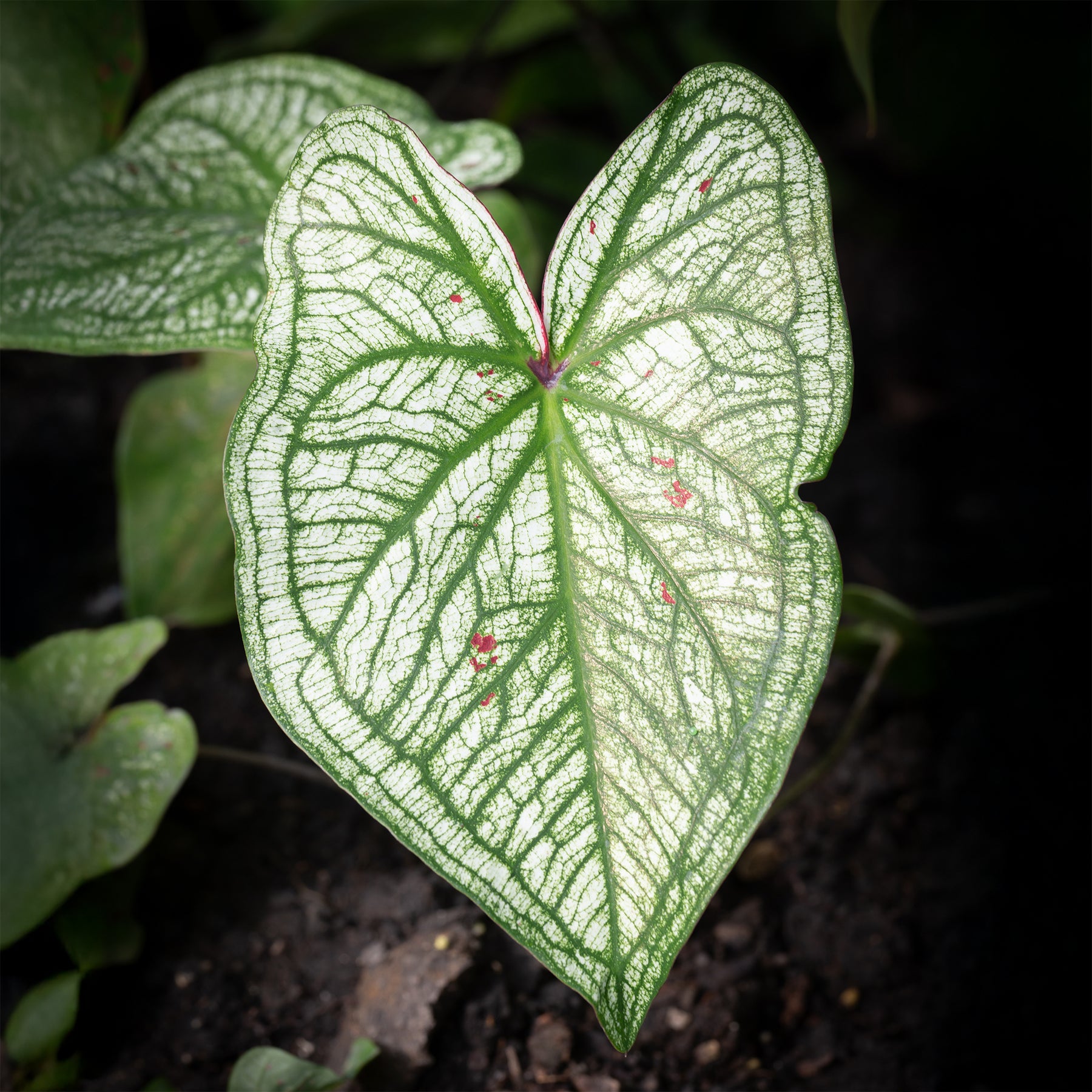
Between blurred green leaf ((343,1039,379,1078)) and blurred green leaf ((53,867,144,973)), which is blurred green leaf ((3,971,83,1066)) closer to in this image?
blurred green leaf ((53,867,144,973))

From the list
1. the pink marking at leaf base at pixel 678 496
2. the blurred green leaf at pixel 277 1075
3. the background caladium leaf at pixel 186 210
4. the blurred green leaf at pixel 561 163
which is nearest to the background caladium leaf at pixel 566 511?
the pink marking at leaf base at pixel 678 496

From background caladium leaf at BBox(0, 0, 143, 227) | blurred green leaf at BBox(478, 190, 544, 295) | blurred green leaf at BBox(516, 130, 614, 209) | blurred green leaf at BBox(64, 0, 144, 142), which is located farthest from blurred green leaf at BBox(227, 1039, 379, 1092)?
blurred green leaf at BBox(516, 130, 614, 209)

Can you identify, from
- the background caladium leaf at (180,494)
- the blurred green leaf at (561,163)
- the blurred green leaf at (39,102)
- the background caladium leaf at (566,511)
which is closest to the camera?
the background caladium leaf at (566,511)

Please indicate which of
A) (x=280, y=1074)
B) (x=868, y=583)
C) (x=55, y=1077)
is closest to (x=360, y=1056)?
(x=280, y=1074)

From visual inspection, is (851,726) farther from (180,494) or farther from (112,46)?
(112,46)

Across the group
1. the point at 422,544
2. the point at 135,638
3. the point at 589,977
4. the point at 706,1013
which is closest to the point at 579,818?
the point at 589,977

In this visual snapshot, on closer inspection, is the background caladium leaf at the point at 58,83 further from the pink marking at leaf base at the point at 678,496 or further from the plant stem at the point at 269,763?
the pink marking at leaf base at the point at 678,496

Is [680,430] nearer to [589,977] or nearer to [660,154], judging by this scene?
[660,154]
